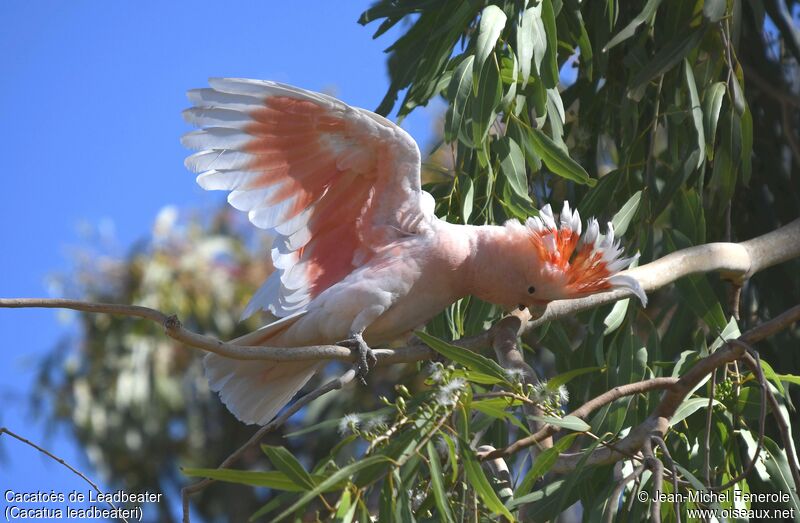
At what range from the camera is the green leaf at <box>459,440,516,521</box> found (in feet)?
4.87

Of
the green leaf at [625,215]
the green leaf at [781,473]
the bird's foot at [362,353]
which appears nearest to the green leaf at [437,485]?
the bird's foot at [362,353]

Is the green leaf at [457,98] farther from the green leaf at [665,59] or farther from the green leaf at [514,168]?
the green leaf at [665,59]

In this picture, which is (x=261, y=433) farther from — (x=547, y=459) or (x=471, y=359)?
(x=547, y=459)

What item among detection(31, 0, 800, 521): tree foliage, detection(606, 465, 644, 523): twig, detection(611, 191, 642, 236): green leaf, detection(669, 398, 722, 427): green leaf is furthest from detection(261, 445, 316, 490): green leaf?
detection(611, 191, 642, 236): green leaf

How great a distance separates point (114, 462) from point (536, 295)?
3785 mm

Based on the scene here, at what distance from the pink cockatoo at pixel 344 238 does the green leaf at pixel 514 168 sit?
73 millimetres

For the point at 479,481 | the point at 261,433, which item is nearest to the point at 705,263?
the point at 479,481

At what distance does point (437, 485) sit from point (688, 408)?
695mm

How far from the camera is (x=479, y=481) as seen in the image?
1.49m

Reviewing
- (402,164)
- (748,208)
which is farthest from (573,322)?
(402,164)

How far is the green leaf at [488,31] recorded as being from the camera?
205 centimetres

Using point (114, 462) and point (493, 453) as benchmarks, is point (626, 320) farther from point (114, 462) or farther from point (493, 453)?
point (114, 462)

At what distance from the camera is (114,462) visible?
538 cm

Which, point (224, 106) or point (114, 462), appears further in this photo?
point (114, 462)
